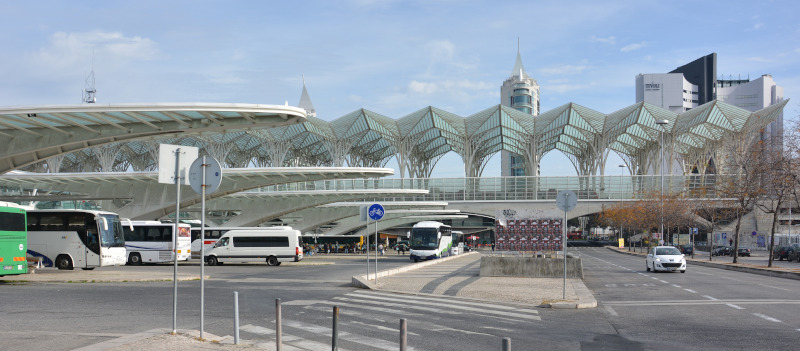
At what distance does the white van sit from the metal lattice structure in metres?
51.3

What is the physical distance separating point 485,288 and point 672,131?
7689cm

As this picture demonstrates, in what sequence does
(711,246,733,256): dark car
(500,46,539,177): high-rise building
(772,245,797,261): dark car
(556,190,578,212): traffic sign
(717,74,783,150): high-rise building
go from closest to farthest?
(556,190,578,212): traffic sign < (772,245,797,261): dark car < (711,246,733,256): dark car < (717,74,783,150): high-rise building < (500,46,539,177): high-rise building

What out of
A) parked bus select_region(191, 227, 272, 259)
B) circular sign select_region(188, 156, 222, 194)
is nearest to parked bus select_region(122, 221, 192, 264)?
parked bus select_region(191, 227, 272, 259)

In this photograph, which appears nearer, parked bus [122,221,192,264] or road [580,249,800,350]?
road [580,249,800,350]

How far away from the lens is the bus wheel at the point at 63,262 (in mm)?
28819

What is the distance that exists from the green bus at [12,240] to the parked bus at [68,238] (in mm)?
7157

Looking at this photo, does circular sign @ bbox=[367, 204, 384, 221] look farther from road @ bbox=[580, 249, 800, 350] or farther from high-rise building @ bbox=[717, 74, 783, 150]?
high-rise building @ bbox=[717, 74, 783, 150]

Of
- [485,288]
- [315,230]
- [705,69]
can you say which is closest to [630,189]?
[315,230]

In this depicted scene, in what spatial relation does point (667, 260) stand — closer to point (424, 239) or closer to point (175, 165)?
point (424, 239)

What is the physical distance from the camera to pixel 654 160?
9450 cm

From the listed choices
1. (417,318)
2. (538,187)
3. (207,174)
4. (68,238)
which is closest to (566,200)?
(417,318)

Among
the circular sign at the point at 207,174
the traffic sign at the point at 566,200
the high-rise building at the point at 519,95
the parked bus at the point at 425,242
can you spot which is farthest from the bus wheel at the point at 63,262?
the high-rise building at the point at 519,95

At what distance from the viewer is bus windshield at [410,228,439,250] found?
2035 inches

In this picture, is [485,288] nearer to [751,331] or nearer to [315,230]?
[751,331]
